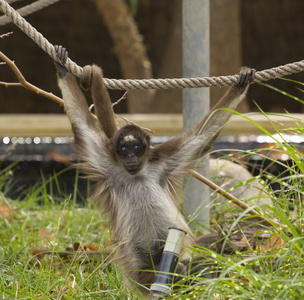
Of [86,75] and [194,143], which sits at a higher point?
[86,75]

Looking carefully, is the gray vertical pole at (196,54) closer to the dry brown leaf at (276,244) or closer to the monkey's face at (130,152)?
the dry brown leaf at (276,244)

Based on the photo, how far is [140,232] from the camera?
3777 mm

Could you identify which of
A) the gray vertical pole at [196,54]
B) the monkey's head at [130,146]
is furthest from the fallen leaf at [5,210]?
the monkey's head at [130,146]

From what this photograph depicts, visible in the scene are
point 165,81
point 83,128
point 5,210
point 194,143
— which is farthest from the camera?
point 5,210

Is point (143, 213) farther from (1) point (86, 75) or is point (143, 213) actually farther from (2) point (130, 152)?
(1) point (86, 75)

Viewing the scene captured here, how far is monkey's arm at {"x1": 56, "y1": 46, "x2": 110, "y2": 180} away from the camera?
371 centimetres

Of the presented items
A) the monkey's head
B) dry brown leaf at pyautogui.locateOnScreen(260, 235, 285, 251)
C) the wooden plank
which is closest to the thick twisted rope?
the monkey's head

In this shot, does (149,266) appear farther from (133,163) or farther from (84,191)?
(84,191)

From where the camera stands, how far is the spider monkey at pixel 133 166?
3703 millimetres

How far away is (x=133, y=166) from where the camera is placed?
144 inches

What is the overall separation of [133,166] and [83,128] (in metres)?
0.39

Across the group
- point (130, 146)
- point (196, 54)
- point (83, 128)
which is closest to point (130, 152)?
point (130, 146)

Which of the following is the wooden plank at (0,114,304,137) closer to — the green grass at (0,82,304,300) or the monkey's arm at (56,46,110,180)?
the green grass at (0,82,304,300)

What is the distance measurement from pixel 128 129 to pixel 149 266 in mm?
840
